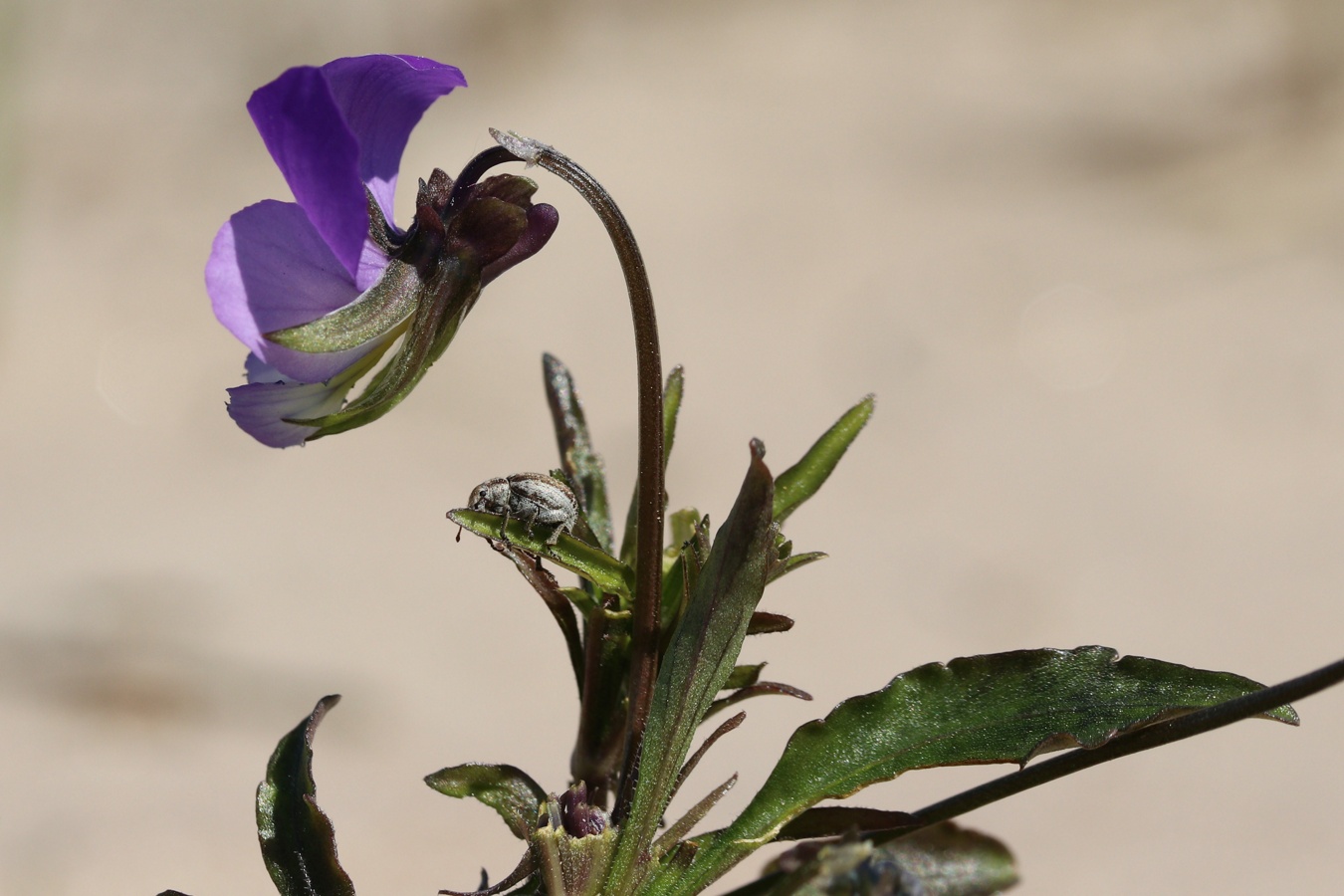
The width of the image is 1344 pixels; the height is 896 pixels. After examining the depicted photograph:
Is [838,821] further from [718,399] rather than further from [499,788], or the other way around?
[718,399]

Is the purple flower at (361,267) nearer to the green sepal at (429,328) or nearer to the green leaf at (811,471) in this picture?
the green sepal at (429,328)

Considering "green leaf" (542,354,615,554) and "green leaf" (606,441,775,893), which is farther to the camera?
"green leaf" (542,354,615,554)

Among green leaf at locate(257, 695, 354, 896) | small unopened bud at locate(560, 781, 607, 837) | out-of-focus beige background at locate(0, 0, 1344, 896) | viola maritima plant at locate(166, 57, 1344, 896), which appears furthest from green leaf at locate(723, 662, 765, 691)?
out-of-focus beige background at locate(0, 0, 1344, 896)

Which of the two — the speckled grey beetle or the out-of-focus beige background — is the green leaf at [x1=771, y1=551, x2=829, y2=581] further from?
the out-of-focus beige background

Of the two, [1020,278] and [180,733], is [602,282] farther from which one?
[180,733]

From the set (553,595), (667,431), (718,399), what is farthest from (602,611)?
(718,399)

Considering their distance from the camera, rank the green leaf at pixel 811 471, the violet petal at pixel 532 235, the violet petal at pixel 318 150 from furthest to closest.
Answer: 1. the green leaf at pixel 811 471
2. the violet petal at pixel 532 235
3. the violet petal at pixel 318 150

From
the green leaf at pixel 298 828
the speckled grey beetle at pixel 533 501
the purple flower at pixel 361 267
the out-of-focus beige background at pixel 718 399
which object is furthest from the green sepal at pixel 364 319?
the out-of-focus beige background at pixel 718 399
